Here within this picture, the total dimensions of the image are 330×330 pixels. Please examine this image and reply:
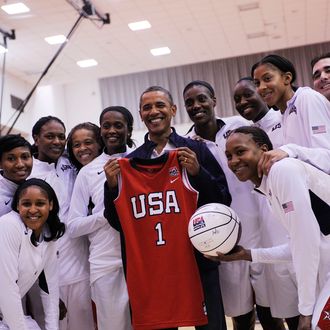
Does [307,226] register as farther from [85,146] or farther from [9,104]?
[9,104]

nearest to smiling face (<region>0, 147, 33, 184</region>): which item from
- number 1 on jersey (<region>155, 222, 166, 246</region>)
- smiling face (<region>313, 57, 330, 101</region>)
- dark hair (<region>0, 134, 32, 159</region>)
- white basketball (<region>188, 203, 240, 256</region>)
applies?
dark hair (<region>0, 134, 32, 159</region>)

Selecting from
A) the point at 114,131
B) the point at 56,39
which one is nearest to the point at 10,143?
the point at 114,131

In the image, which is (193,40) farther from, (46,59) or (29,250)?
(29,250)

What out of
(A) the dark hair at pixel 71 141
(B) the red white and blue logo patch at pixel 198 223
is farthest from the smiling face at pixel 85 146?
(B) the red white and blue logo patch at pixel 198 223

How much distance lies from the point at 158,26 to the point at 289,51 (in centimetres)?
604

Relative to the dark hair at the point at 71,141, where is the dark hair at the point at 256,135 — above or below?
below

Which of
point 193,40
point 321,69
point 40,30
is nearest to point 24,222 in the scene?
point 321,69

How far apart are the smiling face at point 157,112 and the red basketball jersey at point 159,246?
0.75 feet

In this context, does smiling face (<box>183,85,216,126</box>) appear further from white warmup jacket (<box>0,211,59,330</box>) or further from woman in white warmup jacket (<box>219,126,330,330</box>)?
white warmup jacket (<box>0,211,59,330</box>)

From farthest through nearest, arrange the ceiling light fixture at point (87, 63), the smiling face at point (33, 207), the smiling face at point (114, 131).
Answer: the ceiling light fixture at point (87, 63) < the smiling face at point (114, 131) < the smiling face at point (33, 207)

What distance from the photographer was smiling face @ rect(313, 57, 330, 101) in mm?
3830

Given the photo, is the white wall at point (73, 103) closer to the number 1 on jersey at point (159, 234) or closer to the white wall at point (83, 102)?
the white wall at point (83, 102)

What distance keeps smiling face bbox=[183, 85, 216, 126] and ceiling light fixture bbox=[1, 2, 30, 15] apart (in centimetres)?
754

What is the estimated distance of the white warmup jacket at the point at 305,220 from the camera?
8.08 ft
